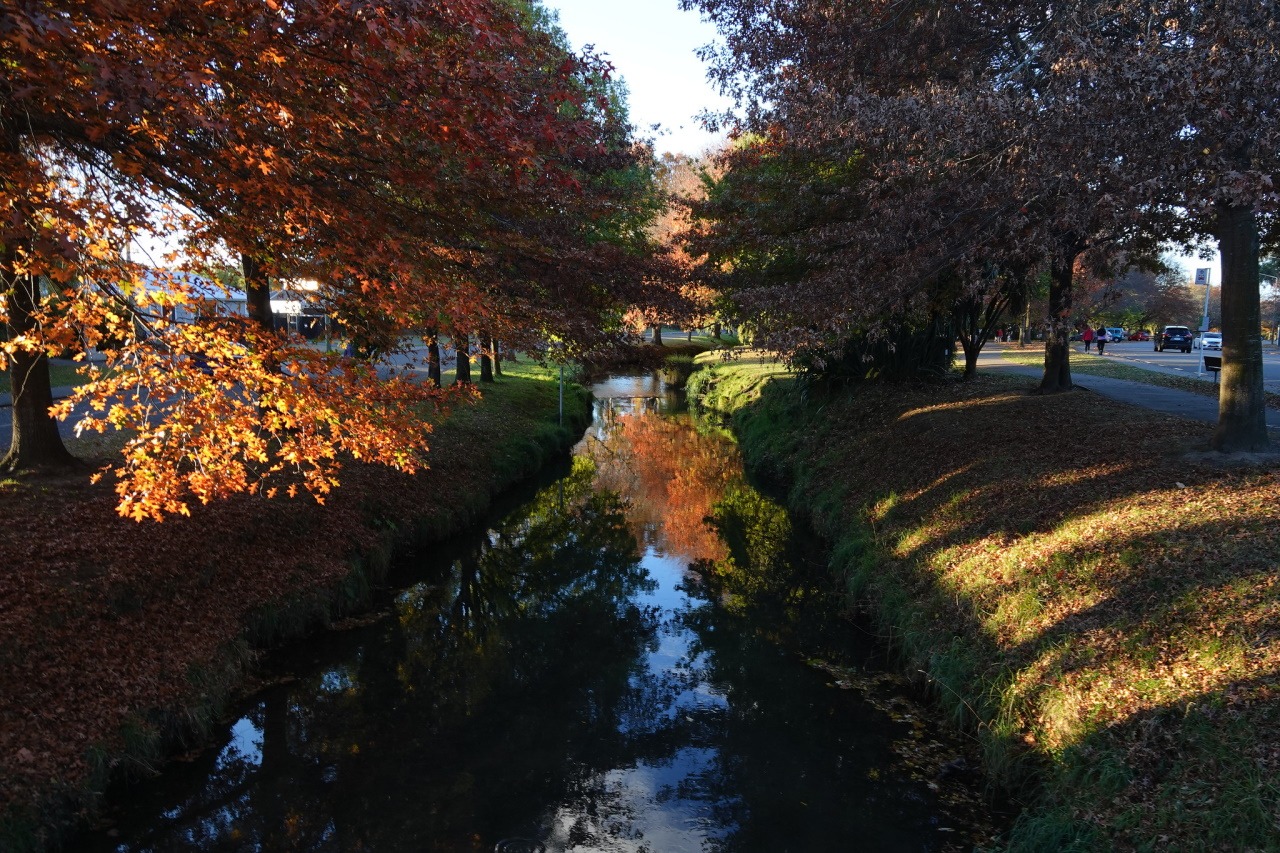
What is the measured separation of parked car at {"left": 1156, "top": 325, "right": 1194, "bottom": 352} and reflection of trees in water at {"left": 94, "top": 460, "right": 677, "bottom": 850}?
46.8 meters

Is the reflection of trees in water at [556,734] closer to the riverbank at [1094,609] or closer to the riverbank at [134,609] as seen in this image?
the riverbank at [134,609]

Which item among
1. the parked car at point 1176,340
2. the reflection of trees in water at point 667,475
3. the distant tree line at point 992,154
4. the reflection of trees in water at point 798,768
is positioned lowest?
the reflection of trees in water at point 798,768

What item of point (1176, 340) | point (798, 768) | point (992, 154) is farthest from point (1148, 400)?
point (1176, 340)

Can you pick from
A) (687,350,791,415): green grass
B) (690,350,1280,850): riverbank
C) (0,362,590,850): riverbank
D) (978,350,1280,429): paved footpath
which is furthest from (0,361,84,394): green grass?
(978,350,1280,429): paved footpath

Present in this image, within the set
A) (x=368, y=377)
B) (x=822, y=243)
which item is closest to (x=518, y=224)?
(x=368, y=377)

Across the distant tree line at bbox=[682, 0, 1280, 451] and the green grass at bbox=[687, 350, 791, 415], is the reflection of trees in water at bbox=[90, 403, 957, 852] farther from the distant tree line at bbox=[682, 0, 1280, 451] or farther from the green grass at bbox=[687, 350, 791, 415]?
the green grass at bbox=[687, 350, 791, 415]

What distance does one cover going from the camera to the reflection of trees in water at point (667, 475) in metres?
16.1

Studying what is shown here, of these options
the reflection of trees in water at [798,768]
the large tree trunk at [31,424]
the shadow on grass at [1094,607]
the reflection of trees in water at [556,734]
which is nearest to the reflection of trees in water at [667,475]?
the reflection of trees in water at [556,734]

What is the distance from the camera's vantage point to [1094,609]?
758 cm

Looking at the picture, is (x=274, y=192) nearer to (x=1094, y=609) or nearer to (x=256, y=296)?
(x=256, y=296)

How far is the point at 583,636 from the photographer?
10.9m

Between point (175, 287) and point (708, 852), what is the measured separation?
20.8ft

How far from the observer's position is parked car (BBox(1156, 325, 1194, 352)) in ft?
155

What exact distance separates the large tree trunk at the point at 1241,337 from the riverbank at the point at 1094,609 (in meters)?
0.59
